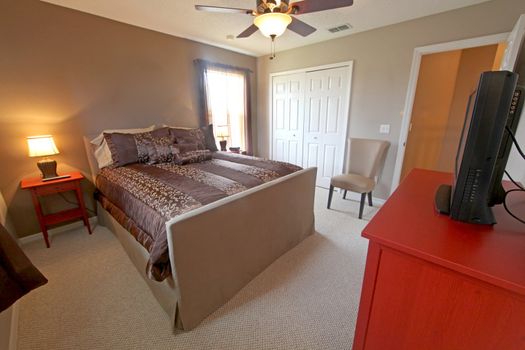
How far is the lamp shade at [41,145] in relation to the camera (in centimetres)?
211

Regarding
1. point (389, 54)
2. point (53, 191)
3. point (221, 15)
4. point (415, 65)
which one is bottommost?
point (53, 191)

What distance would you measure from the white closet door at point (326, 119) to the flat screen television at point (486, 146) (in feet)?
9.22

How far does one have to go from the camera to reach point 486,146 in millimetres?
704

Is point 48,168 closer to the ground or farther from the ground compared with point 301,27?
closer to the ground

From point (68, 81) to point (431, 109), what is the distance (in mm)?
5045

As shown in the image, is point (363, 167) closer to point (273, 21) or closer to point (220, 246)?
point (273, 21)

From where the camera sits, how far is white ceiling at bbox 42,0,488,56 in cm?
227

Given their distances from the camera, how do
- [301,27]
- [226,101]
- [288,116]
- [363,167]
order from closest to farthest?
1. [301,27]
2. [363,167]
3. [226,101]
4. [288,116]

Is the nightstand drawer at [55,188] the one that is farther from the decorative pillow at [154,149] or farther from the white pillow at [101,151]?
the decorative pillow at [154,149]

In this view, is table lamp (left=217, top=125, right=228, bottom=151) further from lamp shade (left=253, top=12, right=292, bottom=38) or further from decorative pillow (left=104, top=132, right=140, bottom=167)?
lamp shade (left=253, top=12, right=292, bottom=38)

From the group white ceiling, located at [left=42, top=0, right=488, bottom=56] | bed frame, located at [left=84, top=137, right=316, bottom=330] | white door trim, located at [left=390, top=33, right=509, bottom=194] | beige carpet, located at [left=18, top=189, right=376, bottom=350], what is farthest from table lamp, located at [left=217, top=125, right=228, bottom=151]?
white door trim, located at [left=390, top=33, right=509, bottom=194]

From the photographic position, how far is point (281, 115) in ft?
14.0

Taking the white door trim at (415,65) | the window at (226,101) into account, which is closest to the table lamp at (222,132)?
the window at (226,101)

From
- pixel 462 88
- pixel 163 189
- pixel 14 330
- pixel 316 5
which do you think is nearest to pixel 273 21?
pixel 316 5
